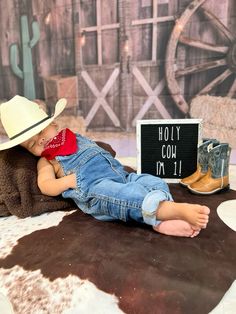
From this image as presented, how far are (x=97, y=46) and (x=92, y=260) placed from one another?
1725 mm

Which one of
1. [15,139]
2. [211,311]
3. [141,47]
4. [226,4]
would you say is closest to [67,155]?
[15,139]

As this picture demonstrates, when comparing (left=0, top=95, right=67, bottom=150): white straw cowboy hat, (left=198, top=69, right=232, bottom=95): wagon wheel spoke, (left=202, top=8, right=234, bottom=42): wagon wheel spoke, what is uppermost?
(left=202, top=8, right=234, bottom=42): wagon wheel spoke

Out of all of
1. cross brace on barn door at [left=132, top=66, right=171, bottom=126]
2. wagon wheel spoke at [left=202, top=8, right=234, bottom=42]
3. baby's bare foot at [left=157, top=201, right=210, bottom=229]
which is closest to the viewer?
baby's bare foot at [left=157, top=201, right=210, bottom=229]

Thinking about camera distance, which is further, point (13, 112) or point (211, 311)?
point (13, 112)

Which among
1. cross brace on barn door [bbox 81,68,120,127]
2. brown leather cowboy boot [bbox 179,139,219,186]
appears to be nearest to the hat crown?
brown leather cowboy boot [bbox 179,139,219,186]

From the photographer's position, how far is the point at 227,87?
1.92 metres

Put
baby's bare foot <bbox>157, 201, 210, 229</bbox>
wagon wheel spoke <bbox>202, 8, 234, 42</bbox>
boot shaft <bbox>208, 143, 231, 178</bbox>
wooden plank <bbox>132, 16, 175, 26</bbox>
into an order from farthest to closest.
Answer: wooden plank <bbox>132, 16, 175, 26</bbox> → wagon wheel spoke <bbox>202, 8, 234, 42</bbox> → boot shaft <bbox>208, 143, 231, 178</bbox> → baby's bare foot <bbox>157, 201, 210, 229</bbox>

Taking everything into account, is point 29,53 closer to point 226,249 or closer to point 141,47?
point 141,47

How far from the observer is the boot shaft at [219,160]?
136 centimetres

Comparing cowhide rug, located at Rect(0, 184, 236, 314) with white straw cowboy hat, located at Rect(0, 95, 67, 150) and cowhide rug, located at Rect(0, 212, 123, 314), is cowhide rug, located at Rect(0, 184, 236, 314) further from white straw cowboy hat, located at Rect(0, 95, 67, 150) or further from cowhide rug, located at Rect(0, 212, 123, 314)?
white straw cowboy hat, located at Rect(0, 95, 67, 150)

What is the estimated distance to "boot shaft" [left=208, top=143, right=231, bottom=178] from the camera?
53.5 inches

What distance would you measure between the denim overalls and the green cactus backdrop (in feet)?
4.30

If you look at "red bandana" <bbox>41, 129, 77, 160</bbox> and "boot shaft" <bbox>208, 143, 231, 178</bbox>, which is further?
"boot shaft" <bbox>208, 143, 231, 178</bbox>

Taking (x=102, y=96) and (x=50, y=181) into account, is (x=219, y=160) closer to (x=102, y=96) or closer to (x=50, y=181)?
Result: (x=50, y=181)
